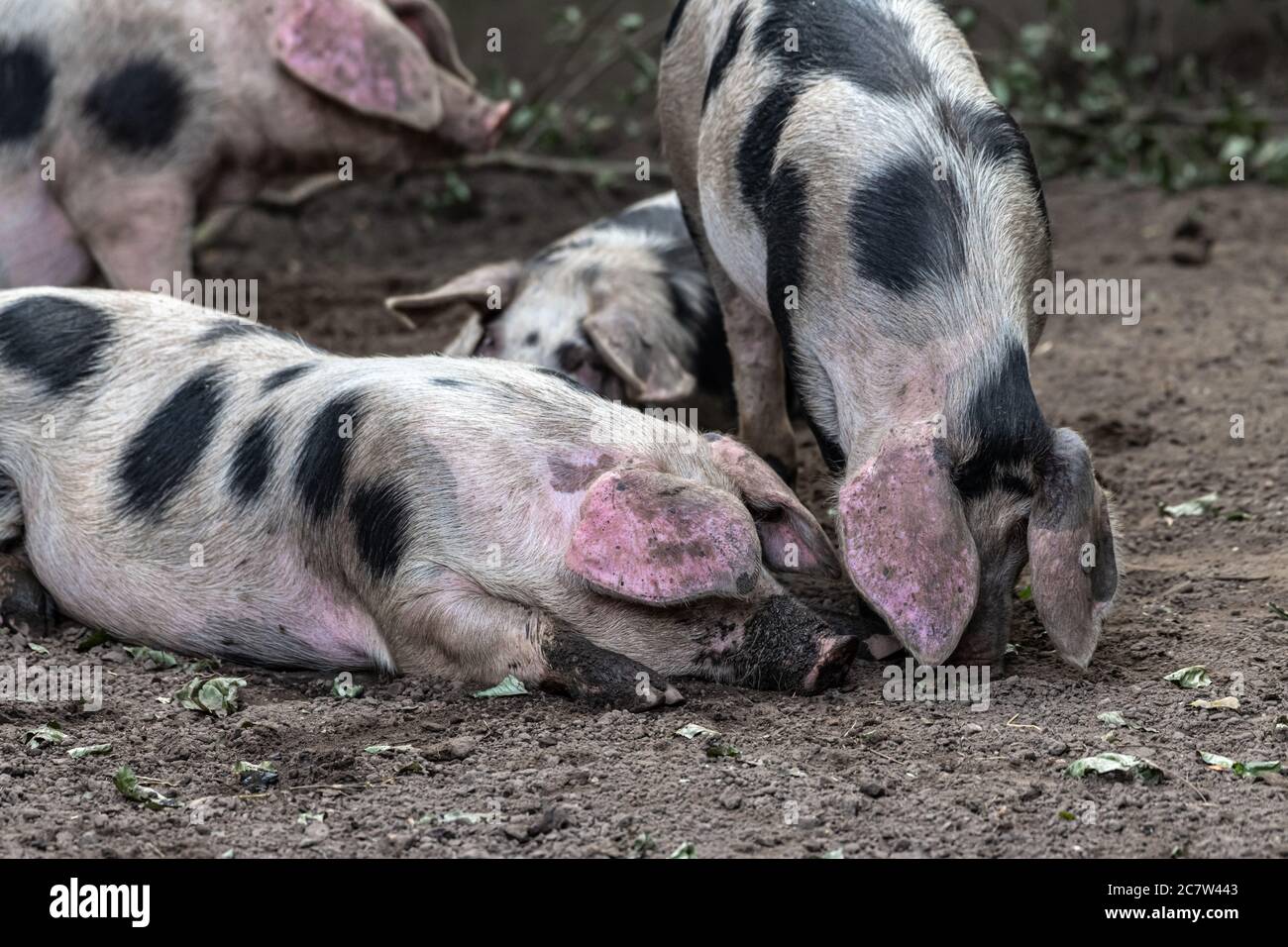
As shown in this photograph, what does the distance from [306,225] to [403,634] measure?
605 cm

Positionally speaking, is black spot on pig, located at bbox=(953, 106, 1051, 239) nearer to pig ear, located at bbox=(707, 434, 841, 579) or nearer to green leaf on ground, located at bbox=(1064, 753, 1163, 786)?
pig ear, located at bbox=(707, 434, 841, 579)

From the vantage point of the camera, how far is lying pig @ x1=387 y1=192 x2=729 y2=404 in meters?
5.48

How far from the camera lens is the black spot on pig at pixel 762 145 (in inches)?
169

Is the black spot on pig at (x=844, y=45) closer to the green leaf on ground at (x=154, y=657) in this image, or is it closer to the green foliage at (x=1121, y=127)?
the green leaf on ground at (x=154, y=657)

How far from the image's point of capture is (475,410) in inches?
158

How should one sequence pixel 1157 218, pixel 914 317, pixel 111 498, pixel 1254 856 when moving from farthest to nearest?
pixel 1157 218, pixel 111 498, pixel 914 317, pixel 1254 856

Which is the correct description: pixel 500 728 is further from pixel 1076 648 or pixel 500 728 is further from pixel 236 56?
pixel 236 56

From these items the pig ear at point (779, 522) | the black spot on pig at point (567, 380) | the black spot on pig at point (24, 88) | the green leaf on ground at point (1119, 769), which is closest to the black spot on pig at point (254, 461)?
the black spot on pig at point (567, 380)

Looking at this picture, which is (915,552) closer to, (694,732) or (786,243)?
(694,732)

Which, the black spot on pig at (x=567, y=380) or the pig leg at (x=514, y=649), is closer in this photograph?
the pig leg at (x=514, y=649)

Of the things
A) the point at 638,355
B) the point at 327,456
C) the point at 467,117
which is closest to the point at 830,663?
the point at 327,456

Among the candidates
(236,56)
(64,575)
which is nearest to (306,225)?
(236,56)

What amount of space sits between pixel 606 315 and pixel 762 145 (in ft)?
4.22

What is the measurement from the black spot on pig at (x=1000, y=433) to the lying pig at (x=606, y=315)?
68.6 inches
